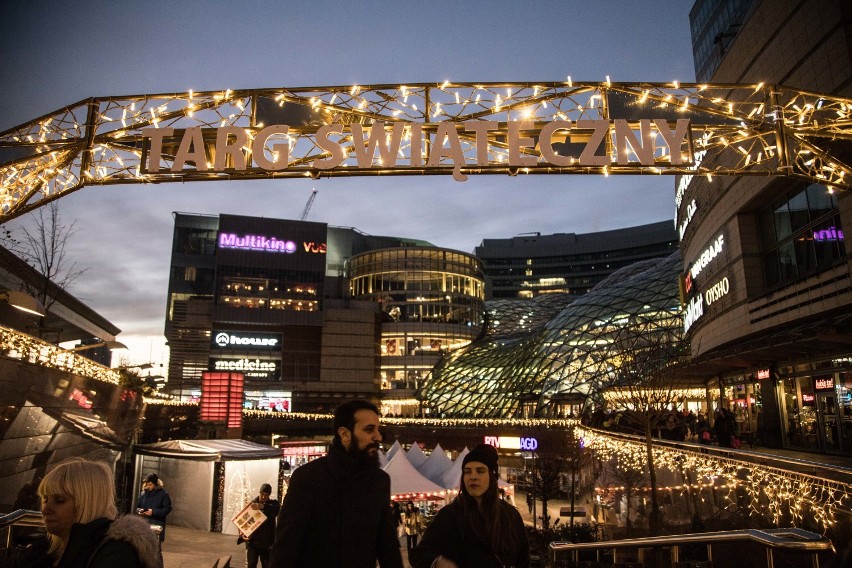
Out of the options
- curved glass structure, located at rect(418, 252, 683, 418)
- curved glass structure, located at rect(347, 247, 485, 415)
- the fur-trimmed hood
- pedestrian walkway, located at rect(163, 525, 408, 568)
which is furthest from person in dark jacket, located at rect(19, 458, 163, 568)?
curved glass structure, located at rect(347, 247, 485, 415)

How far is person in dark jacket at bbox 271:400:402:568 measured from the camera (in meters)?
3.48

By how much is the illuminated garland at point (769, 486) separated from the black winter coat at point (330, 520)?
798cm

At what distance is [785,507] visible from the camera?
10477 mm

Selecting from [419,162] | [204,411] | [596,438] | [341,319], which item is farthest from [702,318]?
[341,319]

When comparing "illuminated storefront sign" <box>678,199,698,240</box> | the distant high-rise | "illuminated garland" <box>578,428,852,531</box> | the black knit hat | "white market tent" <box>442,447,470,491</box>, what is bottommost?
"white market tent" <box>442,447,470,491</box>

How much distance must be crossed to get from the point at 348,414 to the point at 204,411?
110ft

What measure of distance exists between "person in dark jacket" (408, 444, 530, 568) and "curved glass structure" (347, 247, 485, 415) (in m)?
82.7

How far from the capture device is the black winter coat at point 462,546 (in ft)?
13.0

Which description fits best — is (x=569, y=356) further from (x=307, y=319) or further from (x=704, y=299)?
(x=307, y=319)

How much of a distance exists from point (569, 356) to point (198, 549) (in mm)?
39806

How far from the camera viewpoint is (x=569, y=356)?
50406mm

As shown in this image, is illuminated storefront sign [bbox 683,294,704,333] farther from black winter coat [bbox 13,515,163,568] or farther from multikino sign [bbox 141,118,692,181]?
black winter coat [bbox 13,515,163,568]

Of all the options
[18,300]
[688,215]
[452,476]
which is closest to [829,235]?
[688,215]

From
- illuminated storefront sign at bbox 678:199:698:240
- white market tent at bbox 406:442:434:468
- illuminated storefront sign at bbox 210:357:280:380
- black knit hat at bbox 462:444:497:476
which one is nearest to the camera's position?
black knit hat at bbox 462:444:497:476
